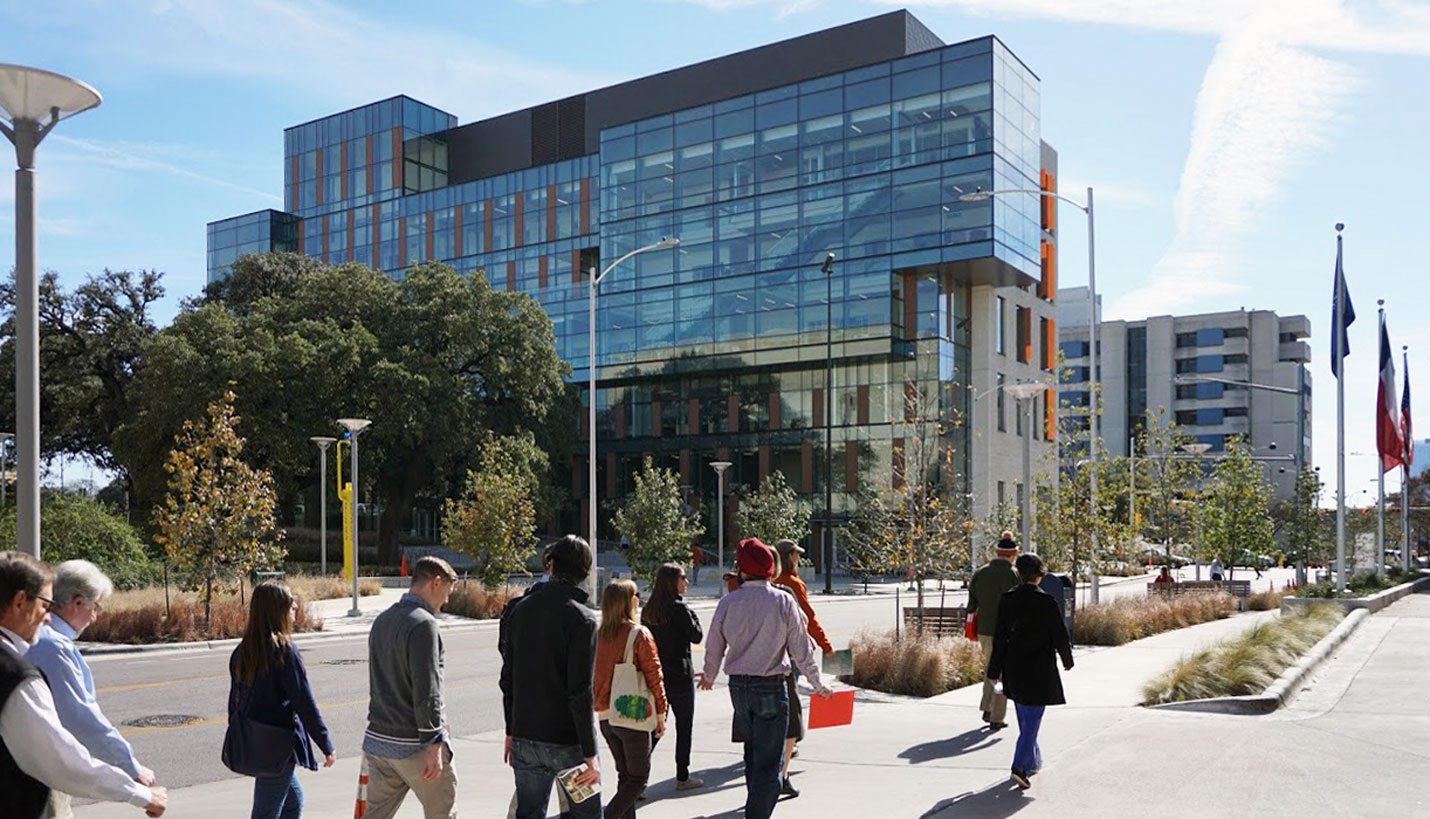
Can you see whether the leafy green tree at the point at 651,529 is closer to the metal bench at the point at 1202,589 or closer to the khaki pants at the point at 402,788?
the metal bench at the point at 1202,589

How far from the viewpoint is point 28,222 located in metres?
9.70

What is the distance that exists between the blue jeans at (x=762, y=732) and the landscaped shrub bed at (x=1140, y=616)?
1542 centimetres

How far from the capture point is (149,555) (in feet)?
134

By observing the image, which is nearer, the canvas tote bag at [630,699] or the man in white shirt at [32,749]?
the man in white shirt at [32,749]

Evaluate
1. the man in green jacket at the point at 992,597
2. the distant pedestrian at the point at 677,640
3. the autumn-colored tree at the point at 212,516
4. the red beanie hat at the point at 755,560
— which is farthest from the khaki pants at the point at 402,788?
the autumn-colored tree at the point at 212,516

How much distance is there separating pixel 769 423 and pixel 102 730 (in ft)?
194

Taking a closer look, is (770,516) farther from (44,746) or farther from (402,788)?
(44,746)

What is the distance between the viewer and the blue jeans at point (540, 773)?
20.2 ft

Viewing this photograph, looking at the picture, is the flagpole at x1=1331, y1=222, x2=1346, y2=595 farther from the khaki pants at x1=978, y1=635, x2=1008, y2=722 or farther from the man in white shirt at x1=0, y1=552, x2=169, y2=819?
the man in white shirt at x1=0, y1=552, x2=169, y2=819

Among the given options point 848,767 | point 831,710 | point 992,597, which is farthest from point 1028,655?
point 992,597

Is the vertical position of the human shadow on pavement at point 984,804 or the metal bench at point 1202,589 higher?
the human shadow on pavement at point 984,804

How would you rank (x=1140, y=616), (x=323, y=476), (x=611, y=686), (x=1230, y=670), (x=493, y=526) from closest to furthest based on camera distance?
(x=611, y=686), (x=1230, y=670), (x=1140, y=616), (x=493, y=526), (x=323, y=476)

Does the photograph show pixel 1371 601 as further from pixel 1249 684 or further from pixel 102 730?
pixel 102 730

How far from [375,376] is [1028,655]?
45.4m
